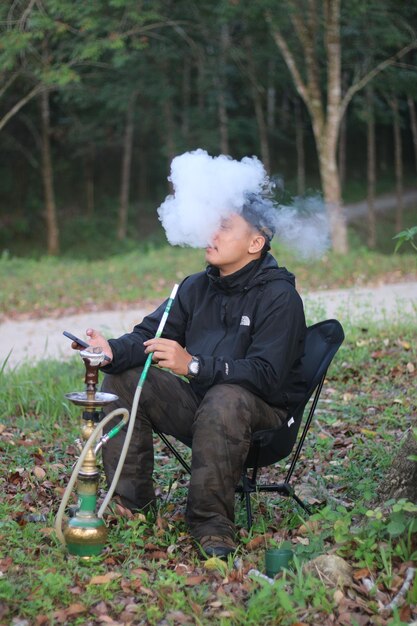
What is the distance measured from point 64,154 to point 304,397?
89.0ft

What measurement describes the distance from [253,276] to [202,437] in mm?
781

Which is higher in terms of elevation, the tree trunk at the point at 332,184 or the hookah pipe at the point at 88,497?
the tree trunk at the point at 332,184

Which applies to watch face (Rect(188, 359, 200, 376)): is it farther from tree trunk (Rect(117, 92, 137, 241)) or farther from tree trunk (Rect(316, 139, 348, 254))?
tree trunk (Rect(117, 92, 137, 241))

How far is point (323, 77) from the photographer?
27234mm

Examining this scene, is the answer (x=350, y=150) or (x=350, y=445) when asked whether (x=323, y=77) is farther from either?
(x=350, y=445)

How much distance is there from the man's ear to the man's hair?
0.08ft

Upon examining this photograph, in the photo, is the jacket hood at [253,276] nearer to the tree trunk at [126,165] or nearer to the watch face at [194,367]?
the watch face at [194,367]

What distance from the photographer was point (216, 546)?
336cm

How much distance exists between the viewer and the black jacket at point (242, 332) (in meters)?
3.50

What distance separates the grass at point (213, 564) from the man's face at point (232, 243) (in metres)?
1.13

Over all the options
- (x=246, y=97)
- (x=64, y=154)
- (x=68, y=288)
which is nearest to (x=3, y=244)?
(x=64, y=154)

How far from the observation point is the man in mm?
3406

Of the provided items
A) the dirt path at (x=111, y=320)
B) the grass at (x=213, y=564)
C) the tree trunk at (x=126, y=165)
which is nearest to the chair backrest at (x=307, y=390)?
the grass at (x=213, y=564)

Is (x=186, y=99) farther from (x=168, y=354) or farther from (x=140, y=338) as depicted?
(x=168, y=354)
